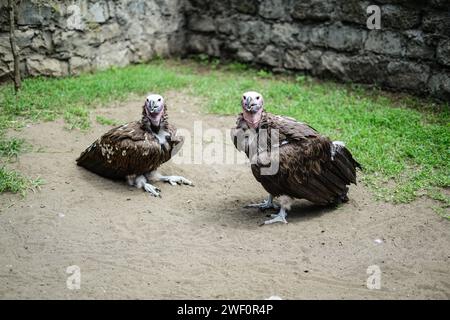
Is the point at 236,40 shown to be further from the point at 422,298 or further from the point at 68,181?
the point at 422,298

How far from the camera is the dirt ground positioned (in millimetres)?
4168

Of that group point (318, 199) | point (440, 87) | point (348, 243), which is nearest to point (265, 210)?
point (318, 199)

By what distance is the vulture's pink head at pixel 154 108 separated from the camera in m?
5.58

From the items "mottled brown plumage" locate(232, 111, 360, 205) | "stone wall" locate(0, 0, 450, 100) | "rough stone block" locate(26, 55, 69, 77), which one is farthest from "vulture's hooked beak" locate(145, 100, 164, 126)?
"rough stone block" locate(26, 55, 69, 77)

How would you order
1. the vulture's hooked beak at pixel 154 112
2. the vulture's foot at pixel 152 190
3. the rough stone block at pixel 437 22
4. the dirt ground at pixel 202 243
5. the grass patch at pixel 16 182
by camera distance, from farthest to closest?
the rough stone block at pixel 437 22, the vulture's foot at pixel 152 190, the vulture's hooked beak at pixel 154 112, the grass patch at pixel 16 182, the dirt ground at pixel 202 243

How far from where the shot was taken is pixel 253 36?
32.8 ft

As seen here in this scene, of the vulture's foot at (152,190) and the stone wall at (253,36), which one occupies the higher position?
the stone wall at (253,36)

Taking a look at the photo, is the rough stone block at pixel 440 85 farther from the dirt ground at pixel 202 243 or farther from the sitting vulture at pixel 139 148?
the sitting vulture at pixel 139 148

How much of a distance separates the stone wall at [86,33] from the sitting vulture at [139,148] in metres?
3.28

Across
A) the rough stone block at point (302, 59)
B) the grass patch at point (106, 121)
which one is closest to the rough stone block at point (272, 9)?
the rough stone block at point (302, 59)

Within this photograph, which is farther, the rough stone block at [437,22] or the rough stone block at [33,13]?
the rough stone block at [33,13]

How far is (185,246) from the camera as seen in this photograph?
15.7 ft
